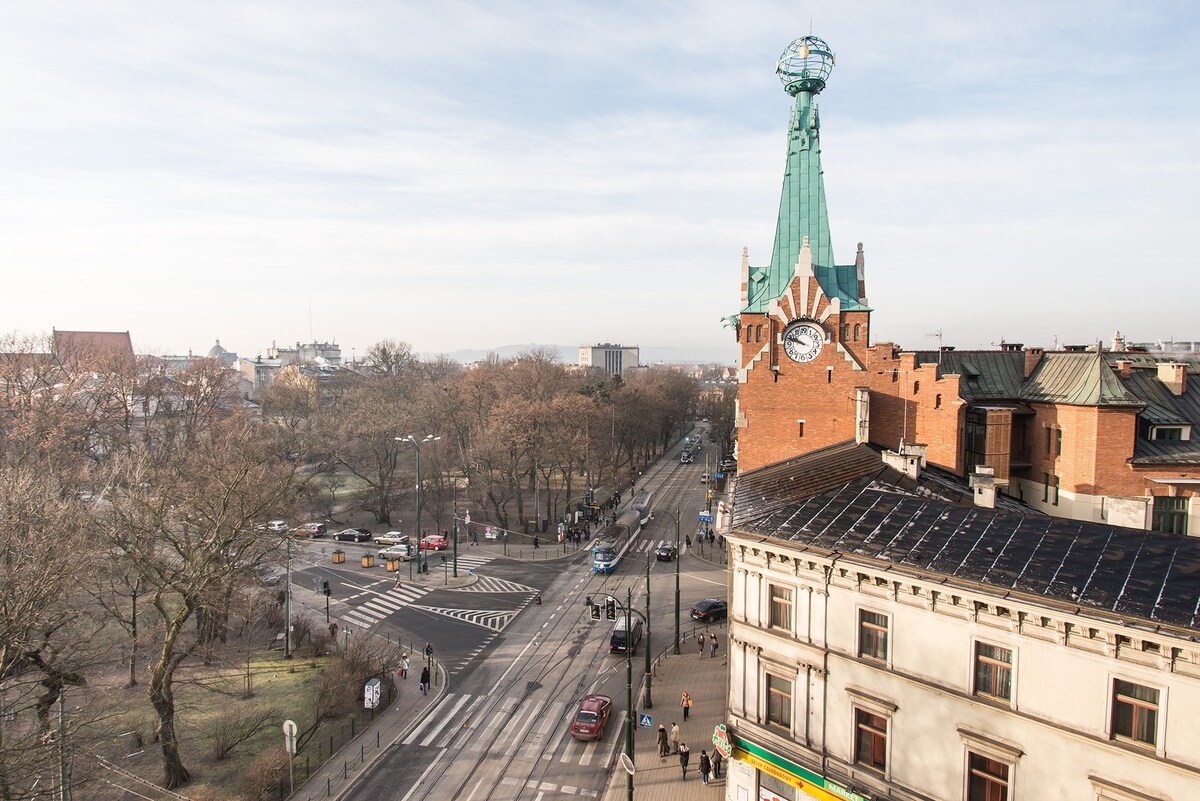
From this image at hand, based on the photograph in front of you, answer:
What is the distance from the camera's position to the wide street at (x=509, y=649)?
23.5 metres

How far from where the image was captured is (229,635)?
35969 millimetres

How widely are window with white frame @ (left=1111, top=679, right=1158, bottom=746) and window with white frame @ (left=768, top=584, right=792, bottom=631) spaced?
23.6 ft

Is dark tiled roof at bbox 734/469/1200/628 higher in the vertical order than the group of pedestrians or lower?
higher

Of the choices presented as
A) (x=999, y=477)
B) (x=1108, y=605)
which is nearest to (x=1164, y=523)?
(x=999, y=477)

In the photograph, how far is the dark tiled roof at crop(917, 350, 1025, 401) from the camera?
31.6 metres

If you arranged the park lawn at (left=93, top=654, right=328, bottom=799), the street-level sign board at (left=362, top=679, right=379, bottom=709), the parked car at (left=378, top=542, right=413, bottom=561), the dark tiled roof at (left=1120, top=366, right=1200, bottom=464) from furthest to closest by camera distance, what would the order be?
the parked car at (left=378, top=542, right=413, bottom=561)
the street-level sign board at (left=362, top=679, right=379, bottom=709)
the dark tiled roof at (left=1120, top=366, right=1200, bottom=464)
the park lawn at (left=93, top=654, right=328, bottom=799)

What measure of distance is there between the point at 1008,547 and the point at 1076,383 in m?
14.7

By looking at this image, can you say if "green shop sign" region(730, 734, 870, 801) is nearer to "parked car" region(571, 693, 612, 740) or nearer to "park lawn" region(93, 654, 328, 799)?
"parked car" region(571, 693, 612, 740)

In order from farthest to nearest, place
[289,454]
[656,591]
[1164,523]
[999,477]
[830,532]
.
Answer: [289,454] < [656,591] < [999,477] < [1164,523] < [830,532]

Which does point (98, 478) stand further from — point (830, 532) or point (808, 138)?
point (808, 138)

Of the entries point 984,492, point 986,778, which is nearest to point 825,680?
point 986,778

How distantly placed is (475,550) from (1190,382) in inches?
1676

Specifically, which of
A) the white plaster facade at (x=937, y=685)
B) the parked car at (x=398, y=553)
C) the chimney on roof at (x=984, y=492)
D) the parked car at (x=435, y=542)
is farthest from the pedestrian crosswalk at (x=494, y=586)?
the chimney on roof at (x=984, y=492)

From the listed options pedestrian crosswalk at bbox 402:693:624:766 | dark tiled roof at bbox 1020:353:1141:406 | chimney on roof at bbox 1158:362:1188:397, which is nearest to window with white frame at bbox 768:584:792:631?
pedestrian crosswalk at bbox 402:693:624:766
